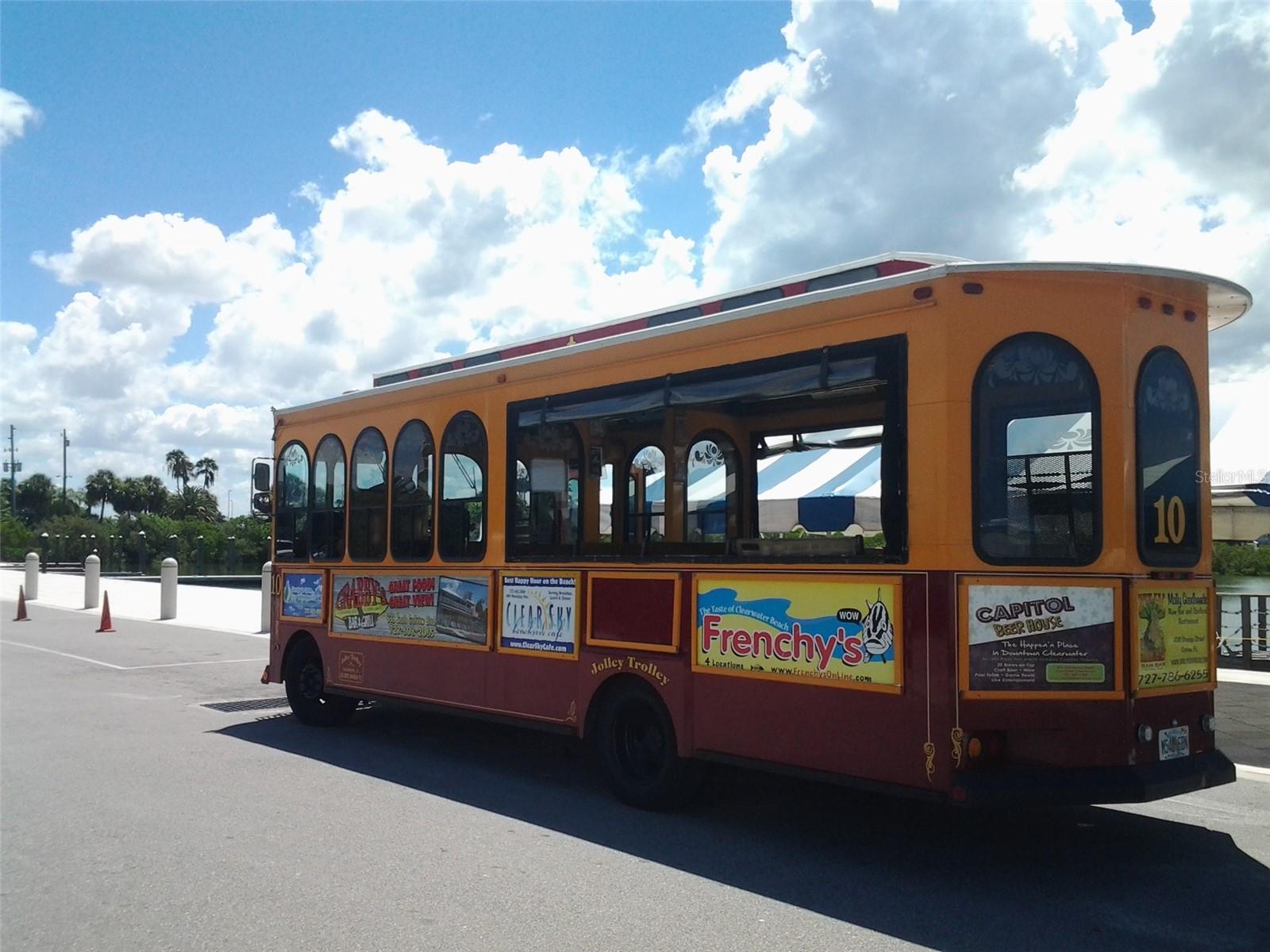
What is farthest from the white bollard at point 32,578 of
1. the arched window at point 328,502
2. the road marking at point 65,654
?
the arched window at point 328,502

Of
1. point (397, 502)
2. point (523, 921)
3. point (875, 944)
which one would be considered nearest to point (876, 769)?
point (875, 944)

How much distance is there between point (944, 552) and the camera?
5.46 m

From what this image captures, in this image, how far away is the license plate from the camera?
5590 millimetres

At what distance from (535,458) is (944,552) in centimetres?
349

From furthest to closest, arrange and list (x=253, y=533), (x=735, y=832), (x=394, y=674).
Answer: (x=253, y=533) → (x=394, y=674) → (x=735, y=832)

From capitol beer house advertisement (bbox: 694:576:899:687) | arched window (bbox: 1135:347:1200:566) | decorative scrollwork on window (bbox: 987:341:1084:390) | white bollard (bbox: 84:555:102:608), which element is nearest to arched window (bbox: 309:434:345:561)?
capitol beer house advertisement (bbox: 694:576:899:687)

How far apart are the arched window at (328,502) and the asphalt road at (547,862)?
1921 millimetres

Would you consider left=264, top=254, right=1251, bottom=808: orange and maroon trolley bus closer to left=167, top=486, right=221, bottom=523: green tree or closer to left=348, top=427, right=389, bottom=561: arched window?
left=348, top=427, right=389, bottom=561: arched window

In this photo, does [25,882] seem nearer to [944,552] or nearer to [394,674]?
[394,674]

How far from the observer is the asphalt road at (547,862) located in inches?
189

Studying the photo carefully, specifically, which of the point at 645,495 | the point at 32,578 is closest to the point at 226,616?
the point at 32,578

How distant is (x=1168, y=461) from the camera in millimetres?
5863

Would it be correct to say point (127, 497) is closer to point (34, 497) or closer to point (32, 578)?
point (34, 497)

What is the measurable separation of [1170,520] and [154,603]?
1067 inches
